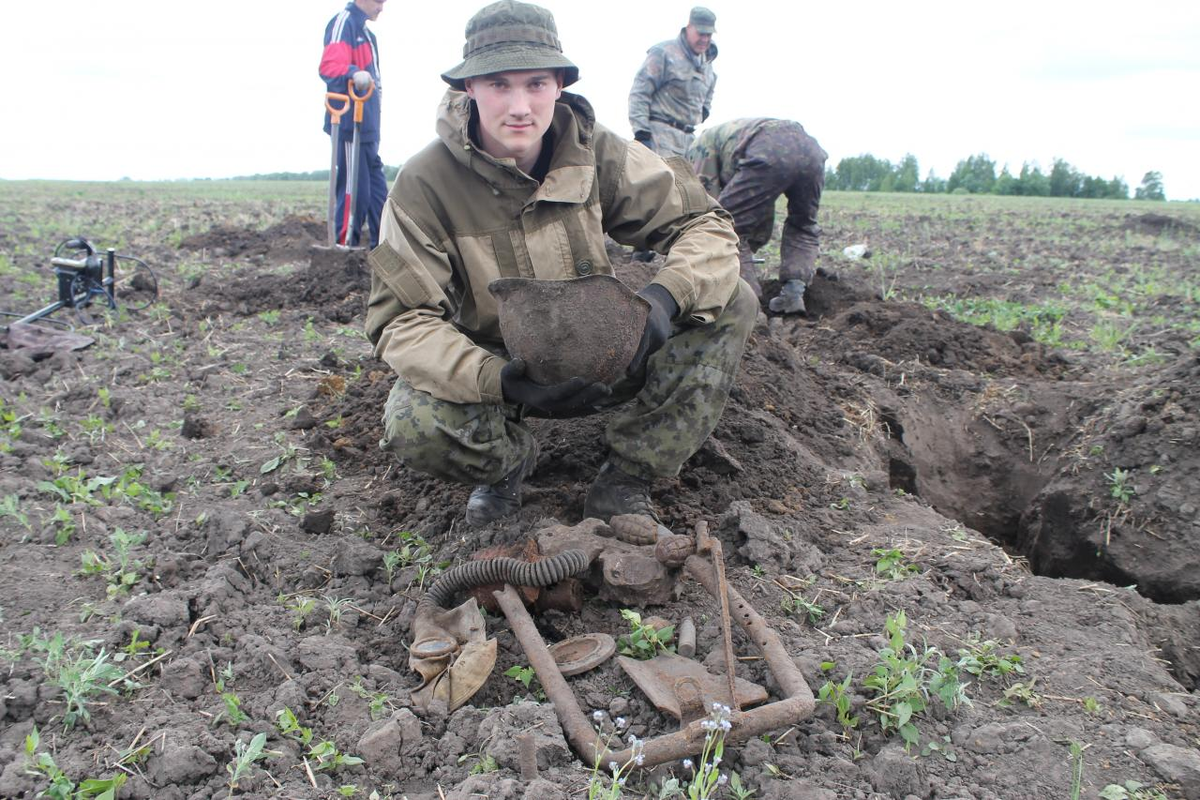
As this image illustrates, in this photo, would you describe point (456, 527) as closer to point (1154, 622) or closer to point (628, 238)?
point (628, 238)

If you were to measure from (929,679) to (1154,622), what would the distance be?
106 centimetres

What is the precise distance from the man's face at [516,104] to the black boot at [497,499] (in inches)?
44.9

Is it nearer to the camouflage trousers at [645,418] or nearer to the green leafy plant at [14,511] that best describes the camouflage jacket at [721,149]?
the camouflage trousers at [645,418]

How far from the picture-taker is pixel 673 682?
2105 mm

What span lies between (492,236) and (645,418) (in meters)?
0.83

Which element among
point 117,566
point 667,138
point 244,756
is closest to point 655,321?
point 244,756

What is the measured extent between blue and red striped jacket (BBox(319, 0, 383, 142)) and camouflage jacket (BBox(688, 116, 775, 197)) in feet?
10.3

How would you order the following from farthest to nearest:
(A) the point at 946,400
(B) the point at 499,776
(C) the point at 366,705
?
(A) the point at 946,400, (C) the point at 366,705, (B) the point at 499,776

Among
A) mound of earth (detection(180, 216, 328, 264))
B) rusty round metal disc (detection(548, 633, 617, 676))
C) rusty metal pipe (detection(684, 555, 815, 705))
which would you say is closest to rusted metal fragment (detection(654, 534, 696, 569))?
rusty metal pipe (detection(684, 555, 815, 705))

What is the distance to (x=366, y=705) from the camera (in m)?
2.10

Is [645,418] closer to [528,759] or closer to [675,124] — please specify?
[528,759]

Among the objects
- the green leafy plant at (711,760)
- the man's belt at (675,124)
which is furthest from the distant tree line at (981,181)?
the green leafy plant at (711,760)

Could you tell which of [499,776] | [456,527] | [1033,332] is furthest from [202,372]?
[1033,332]

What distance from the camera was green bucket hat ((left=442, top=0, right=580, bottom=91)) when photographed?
264 cm
